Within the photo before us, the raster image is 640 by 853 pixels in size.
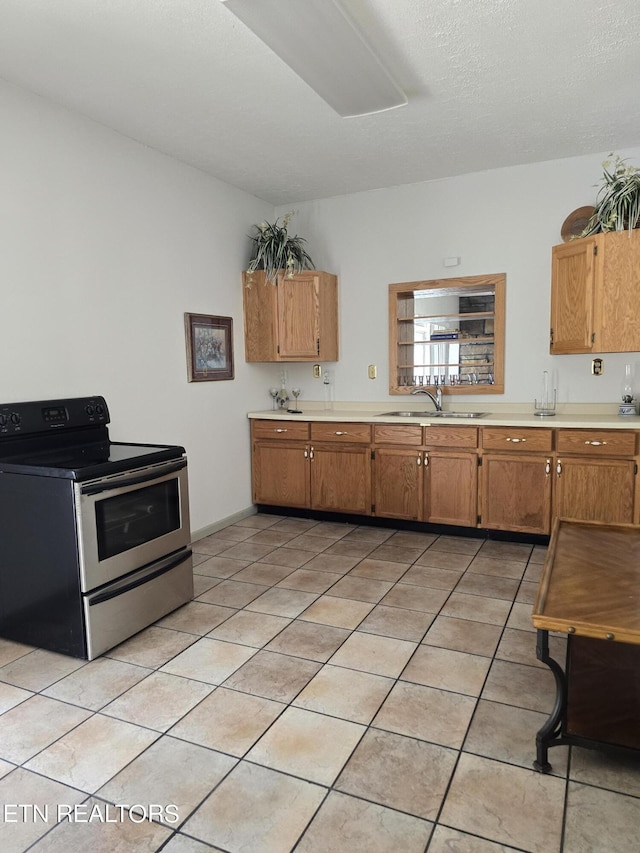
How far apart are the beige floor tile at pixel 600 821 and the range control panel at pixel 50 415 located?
2.68 m

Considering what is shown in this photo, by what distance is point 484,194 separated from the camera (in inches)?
174

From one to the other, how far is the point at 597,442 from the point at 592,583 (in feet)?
A: 6.79

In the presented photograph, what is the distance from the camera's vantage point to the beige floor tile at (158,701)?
212 centimetres

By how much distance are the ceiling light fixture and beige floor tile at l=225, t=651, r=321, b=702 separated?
253 centimetres

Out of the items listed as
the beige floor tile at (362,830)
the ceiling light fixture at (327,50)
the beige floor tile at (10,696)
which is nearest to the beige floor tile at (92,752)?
the beige floor tile at (10,696)

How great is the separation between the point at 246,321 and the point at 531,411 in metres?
2.37

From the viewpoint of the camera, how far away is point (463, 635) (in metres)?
2.71

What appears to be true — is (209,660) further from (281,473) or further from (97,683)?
(281,473)

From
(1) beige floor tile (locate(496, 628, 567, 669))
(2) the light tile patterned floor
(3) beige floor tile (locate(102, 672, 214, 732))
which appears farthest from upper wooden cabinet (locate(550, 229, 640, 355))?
(3) beige floor tile (locate(102, 672, 214, 732))

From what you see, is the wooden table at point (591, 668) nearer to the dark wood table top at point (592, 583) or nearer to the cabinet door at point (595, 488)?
the dark wood table top at point (592, 583)

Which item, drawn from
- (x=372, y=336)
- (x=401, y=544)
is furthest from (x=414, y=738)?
(x=372, y=336)

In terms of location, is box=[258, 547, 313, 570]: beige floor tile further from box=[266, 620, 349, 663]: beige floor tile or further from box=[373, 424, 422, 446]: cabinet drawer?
box=[373, 424, 422, 446]: cabinet drawer

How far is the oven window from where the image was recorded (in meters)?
2.57

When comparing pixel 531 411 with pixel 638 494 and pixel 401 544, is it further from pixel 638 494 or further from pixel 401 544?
pixel 401 544
